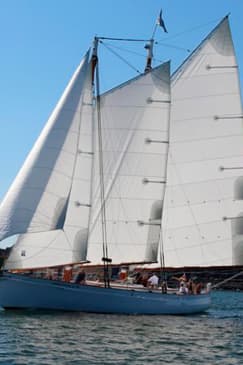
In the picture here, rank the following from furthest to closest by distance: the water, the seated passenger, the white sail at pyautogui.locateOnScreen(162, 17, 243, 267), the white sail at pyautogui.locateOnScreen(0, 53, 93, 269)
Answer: the white sail at pyautogui.locateOnScreen(162, 17, 243, 267) → the seated passenger → the white sail at pyautogui.locateOnScreen(0, 53, 93, 269) → the water

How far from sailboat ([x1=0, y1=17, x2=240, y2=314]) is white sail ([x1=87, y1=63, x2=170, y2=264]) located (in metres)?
0.06

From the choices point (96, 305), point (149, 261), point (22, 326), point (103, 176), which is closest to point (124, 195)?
point (103, 176)

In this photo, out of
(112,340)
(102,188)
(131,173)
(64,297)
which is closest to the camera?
(112,340)

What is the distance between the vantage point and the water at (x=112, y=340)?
23.5 meters

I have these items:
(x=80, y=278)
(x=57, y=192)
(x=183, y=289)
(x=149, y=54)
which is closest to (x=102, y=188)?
(x=57, y=192)

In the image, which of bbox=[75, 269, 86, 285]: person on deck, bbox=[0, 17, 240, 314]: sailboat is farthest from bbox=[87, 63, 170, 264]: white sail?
bbox=[75, 269, 86, 285]: person on deck

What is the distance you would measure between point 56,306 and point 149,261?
7.30 meters

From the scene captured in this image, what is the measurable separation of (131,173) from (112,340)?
51.1ft

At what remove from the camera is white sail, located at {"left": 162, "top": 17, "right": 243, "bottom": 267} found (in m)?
43.6

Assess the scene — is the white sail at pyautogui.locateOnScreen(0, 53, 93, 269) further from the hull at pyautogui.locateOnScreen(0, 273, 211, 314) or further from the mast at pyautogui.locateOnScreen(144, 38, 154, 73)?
the mast at pyautogui.locateOnScreen(144, 38, 154, 73)

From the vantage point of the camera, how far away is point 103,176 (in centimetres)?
4081

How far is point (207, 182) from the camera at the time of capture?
4369 cm

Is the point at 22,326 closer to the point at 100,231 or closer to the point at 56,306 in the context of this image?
the point at 56,306

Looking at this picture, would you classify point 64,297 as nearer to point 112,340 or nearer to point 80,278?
point 80,278
